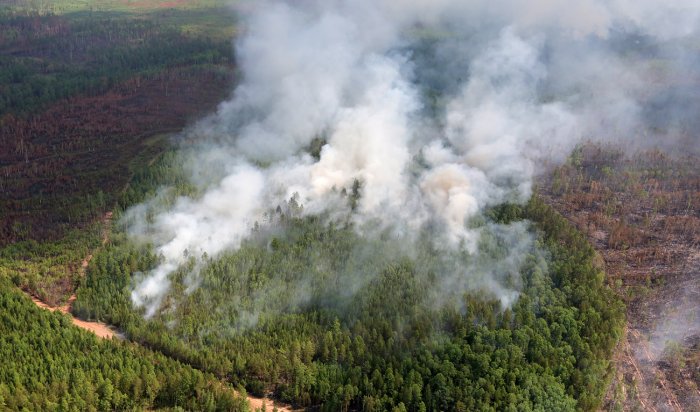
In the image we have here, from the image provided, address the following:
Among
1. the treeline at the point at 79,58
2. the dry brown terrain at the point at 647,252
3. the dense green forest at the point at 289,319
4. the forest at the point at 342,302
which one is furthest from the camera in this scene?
the treeline at the point at 79,58

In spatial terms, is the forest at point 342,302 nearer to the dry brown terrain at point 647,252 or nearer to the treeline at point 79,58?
the dry brown terrain at point 647,252

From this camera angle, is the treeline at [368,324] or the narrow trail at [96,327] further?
the narrow trail at [96,327]

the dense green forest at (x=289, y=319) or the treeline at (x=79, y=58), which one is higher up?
the treeline at (x=79, y=58)

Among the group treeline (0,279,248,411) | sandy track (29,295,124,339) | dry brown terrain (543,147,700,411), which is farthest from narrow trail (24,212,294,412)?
dry brown terrain (543,147,700,411)

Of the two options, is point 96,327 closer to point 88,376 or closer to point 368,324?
point 88,376

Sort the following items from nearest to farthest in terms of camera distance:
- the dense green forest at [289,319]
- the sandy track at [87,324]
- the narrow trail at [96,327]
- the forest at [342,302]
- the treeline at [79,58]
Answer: the dense green forest at [289,319]
the forest at [342,302]
the narrow trail at [96,327]
the sandy track at [87,324]
the treeline at [79,58]

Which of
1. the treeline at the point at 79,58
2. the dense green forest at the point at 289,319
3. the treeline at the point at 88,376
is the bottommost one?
the treeline at the point at 88,376

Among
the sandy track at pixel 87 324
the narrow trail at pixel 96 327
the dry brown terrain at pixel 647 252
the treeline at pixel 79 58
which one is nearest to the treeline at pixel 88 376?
the narrow trail at pixel 96 327

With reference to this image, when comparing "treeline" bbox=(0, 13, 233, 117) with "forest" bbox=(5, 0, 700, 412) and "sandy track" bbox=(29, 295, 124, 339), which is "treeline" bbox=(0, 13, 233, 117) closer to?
"forest" bbox=(5, 0, 700, 412)
